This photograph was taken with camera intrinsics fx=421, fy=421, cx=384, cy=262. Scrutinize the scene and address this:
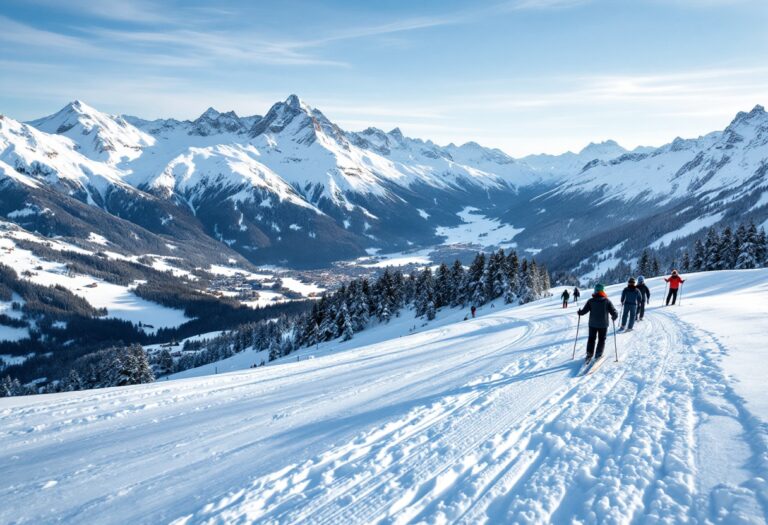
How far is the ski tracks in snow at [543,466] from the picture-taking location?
519 cm

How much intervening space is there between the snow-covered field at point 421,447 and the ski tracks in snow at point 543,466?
0.03m

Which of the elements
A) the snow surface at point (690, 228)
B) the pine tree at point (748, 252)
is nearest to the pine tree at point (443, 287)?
the pine tree at point (748, 252)

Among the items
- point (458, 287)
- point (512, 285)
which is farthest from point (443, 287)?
point (512, 285)

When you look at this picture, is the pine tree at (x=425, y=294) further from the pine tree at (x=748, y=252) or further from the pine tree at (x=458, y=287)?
the pine tree at (x=748, y=252)

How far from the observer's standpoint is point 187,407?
10852 millimetres

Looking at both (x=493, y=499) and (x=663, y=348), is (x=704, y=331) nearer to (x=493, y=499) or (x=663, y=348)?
(x=663, y=348)

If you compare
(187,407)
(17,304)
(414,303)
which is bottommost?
(17,304)

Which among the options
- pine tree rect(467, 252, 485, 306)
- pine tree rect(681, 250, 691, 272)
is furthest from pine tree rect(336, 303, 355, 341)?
pine tree rect(681, 250, 691, 272)

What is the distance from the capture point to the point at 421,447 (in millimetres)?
7164

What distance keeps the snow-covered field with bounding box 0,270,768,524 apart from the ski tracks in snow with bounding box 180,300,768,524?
3cm

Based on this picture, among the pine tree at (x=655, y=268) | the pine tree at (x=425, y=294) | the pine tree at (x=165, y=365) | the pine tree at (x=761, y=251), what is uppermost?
the pine tree at (x=761, y=251)

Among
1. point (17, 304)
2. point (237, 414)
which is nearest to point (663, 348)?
point (237, 414)

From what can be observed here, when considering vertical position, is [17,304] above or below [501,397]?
below

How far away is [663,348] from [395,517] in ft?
38.7
